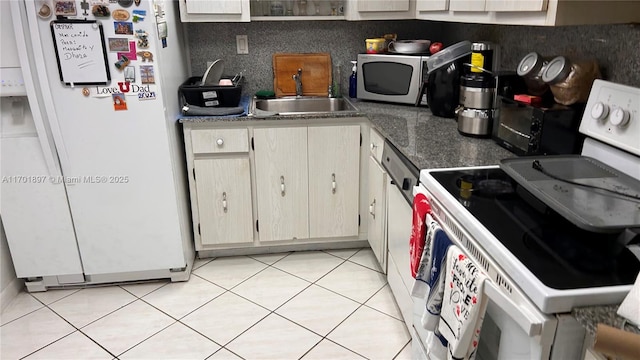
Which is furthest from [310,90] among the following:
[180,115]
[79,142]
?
[79,142]

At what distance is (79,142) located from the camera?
7.36 feet

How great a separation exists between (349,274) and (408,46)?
138 cm

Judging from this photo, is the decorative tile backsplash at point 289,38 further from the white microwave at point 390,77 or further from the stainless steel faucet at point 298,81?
the white microwave at point 390,77

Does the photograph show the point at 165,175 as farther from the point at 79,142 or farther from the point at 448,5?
the point at 448,5

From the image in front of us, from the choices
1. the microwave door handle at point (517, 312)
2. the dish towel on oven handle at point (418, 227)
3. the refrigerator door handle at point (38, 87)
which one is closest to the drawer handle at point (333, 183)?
the dish towel on oven handle at point (418, 227)

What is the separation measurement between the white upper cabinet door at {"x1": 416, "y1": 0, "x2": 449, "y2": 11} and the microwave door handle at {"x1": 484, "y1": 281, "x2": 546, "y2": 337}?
1.58 meters

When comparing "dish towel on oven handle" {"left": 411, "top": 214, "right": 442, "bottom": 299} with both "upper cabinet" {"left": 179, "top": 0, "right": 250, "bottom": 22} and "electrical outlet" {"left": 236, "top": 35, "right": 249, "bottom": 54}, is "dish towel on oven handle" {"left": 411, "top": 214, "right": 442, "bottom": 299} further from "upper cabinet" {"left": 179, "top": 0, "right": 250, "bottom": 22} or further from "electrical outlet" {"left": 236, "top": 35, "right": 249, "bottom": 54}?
"electrical outlet" {"left": 236, "top": 35, "right": 249, "bottom": 54}

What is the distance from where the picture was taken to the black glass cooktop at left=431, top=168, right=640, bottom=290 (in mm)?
947

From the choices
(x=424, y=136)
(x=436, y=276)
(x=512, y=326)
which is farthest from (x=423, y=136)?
(x=512, y=326)

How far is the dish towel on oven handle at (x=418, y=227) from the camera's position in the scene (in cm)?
147

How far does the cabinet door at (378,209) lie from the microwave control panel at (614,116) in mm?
1002

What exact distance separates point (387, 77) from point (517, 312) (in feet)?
6.60

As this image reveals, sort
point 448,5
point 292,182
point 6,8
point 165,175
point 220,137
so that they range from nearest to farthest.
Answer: point 6,8 → point 448,5 → point 165,175 → point 220,137 → point 292,182

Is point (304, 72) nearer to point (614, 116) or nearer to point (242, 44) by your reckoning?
point (242, 44)
